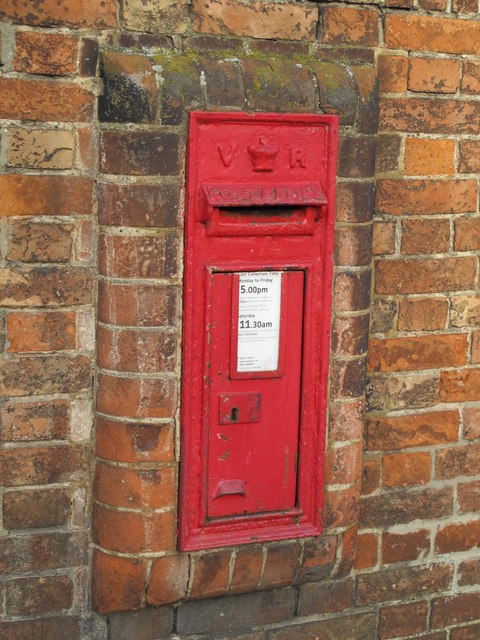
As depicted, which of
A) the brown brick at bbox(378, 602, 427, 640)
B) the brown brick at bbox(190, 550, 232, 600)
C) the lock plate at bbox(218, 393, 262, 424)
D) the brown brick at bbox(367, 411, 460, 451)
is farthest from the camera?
the brown brick at bbox(378, 602, 427, 640)

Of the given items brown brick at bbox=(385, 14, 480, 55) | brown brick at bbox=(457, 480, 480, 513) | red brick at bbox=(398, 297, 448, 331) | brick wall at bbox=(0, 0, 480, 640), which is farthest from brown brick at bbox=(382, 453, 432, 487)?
brown brick at bbox=(385, 14, 480, 55)

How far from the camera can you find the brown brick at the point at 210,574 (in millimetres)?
2316

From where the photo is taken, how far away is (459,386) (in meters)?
2.61

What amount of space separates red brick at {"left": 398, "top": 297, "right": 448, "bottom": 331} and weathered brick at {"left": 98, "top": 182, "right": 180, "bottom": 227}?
743 millimetres

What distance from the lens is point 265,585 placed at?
2.40 m

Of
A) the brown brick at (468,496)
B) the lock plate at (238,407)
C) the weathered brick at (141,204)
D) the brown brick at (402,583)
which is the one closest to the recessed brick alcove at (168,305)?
the weathered brick at (141,204)

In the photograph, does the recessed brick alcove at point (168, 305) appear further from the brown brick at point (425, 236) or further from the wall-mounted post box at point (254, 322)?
the brown brick at point (425, 236)

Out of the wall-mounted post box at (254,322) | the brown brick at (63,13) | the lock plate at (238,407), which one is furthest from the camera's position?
the lock plate at (238,407)

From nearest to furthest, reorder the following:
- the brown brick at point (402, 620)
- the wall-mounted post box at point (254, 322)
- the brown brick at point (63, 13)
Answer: the brown brick at point (63, 13)
the wall-mounted post box at point (254, 322)
the brown brick at point (402, 620)

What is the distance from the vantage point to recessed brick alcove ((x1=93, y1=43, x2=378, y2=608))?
206 centimetres

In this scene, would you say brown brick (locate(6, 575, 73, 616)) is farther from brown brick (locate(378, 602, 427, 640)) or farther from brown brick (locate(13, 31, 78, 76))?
brown brick (locate(13, 31, 78, 76))

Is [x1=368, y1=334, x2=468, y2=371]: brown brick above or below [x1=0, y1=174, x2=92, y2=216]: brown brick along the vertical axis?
below

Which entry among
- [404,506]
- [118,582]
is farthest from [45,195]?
[404,506]

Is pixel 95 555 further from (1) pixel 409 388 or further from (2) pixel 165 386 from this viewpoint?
(1) pixel 409 388
